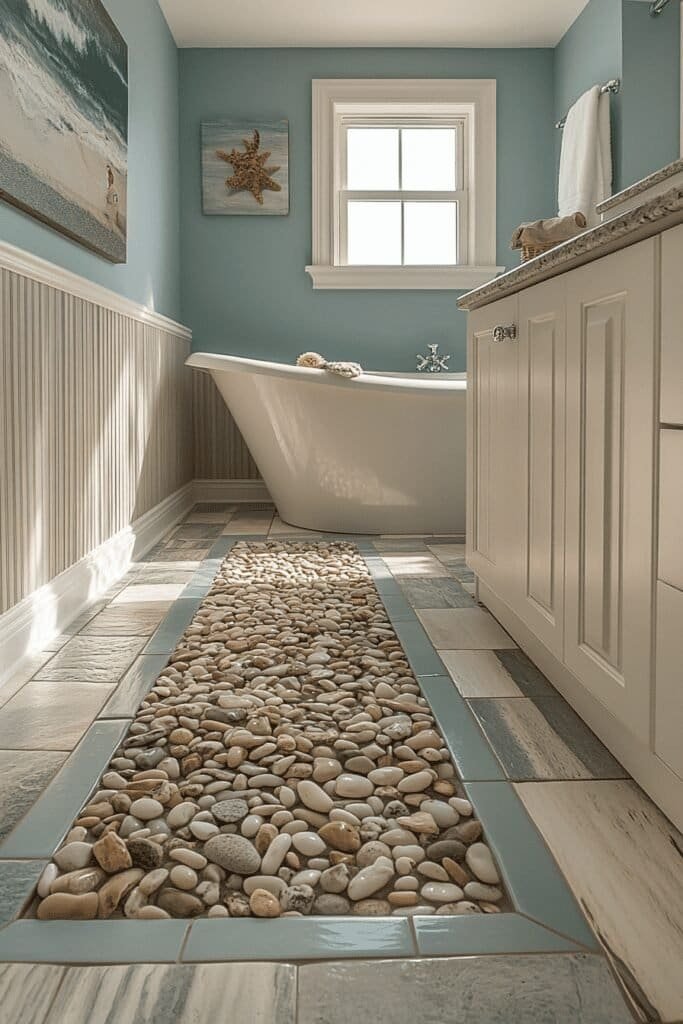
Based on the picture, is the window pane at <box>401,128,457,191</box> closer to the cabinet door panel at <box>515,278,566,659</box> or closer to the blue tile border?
the cabinet door panel at <box>515,278,566,659</box>

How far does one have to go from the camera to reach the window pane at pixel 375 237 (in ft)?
15.6

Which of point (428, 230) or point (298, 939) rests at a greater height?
point (428, 230)

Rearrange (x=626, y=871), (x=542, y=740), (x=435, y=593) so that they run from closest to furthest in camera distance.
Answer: (x=626, y=871), (x=542, y=740), (x=435, y=593)

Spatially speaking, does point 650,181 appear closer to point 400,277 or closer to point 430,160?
point 400,277

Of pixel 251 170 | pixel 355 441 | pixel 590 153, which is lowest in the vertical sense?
pixel 355 441

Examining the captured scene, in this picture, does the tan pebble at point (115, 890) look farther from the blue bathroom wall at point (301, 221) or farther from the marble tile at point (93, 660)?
the blue bathroom wall at point (301, 221)

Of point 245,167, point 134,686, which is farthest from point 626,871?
point 245,167

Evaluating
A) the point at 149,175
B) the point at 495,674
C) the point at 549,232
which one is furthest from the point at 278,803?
the point at 149,175

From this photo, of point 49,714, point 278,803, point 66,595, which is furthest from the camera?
point 66,595

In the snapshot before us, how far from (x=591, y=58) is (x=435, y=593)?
279cm

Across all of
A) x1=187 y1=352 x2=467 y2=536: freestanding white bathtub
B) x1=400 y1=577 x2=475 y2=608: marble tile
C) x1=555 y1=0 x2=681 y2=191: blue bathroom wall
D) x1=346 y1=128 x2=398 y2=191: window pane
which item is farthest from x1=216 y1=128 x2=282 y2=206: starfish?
x1=400 y1=577 x2=475 y2=608: marble tile

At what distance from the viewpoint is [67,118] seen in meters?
2.40

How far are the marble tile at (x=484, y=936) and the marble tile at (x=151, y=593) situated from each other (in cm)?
168

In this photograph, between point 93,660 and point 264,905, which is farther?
point 93,660
